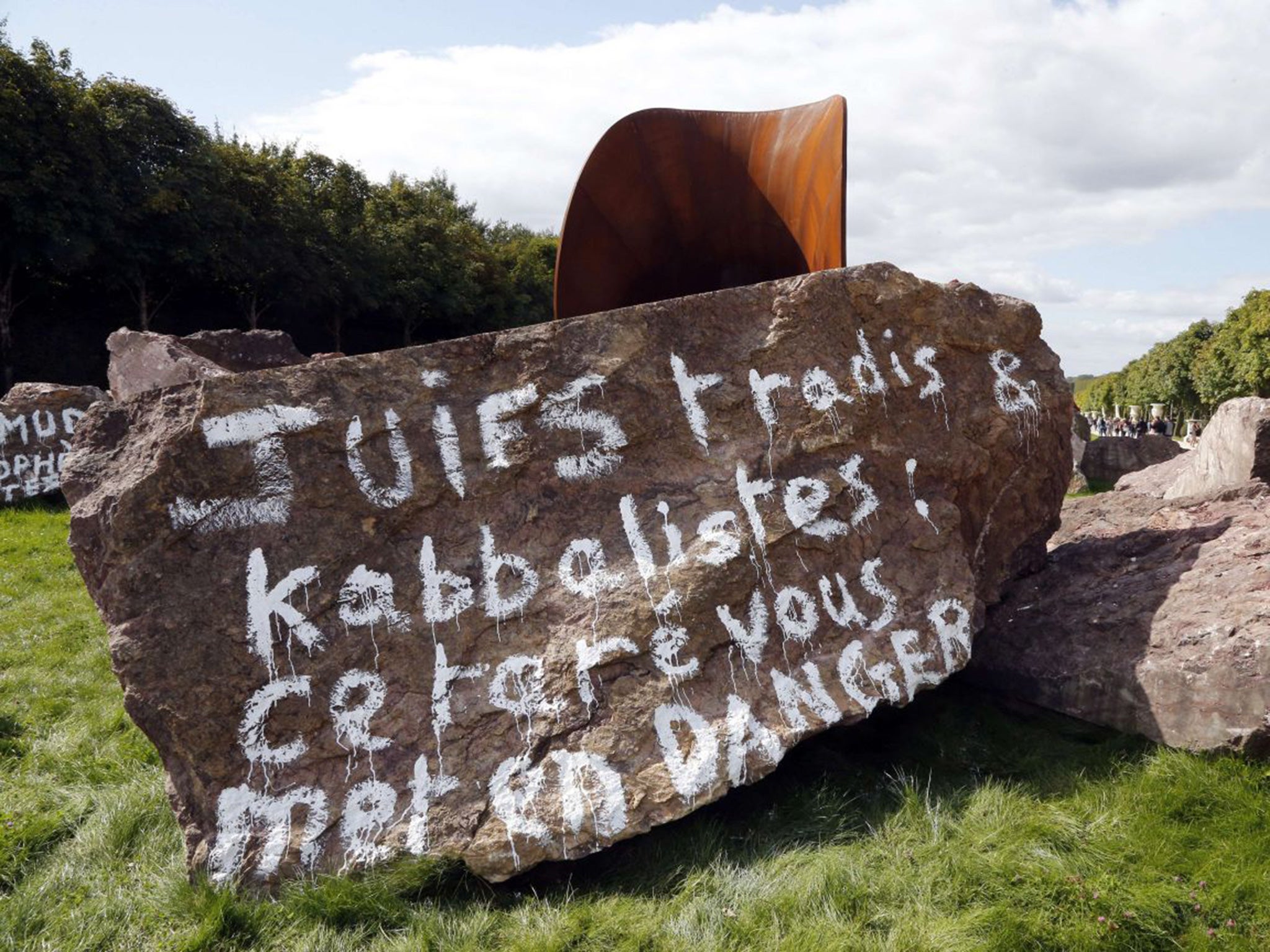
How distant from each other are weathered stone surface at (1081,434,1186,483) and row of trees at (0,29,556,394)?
15865mm

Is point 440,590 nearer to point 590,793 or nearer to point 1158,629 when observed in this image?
point 590,793

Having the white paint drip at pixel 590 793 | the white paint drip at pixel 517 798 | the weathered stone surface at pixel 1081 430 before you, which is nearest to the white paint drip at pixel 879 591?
the white paint drip at pixel 590 793

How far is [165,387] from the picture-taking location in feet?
10.2

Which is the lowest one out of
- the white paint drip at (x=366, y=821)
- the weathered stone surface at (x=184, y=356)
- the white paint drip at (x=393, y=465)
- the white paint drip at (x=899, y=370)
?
the white paint drip at (x=366, y=821)

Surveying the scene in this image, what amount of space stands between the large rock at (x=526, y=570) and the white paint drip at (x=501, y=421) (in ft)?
0.03

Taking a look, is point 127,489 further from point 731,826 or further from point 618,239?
point 618,239

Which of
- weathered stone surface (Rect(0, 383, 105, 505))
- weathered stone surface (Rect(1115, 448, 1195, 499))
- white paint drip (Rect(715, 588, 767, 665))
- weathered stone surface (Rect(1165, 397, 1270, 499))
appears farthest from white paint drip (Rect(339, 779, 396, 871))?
weathered stone surface (Rect(0, 383, 105, 505))

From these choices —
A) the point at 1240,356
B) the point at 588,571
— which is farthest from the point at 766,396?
the point at 1240,356

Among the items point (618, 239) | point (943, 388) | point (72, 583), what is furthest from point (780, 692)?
point (72, 583)

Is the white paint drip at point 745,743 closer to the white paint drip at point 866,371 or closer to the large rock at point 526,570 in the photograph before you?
the large rock at point 526,570

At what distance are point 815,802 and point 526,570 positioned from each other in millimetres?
1331

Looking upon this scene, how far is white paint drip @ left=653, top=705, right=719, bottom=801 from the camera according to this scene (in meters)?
2.95

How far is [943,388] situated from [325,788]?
2.93 m

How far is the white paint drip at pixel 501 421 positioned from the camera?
3.31m
